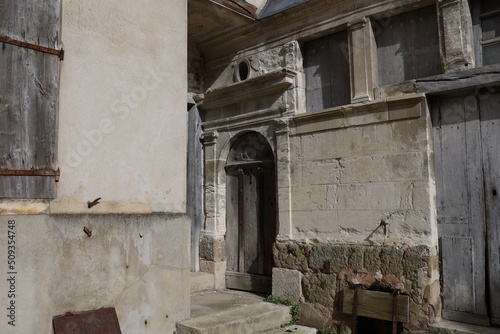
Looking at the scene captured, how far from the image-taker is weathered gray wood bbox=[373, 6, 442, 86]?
450 cm

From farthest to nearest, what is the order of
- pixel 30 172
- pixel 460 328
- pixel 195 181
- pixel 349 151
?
pixel 195 181, pixel 349 151, pixel 460 328, pixel 30 172

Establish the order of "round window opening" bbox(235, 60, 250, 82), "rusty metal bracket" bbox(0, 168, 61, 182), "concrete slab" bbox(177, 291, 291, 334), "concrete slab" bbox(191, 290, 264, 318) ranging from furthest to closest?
1. "round window opening" bbox(235, 60, 250, 82)
2. "concrete slab" bbox(191, 290, 264, 318)
3. "concrete slab" bbox(177, 291, 291, 334)
4. "rusty metal bracket" bbox(0, 168, 61, 182)

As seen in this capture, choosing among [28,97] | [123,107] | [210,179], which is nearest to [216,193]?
[210,179]

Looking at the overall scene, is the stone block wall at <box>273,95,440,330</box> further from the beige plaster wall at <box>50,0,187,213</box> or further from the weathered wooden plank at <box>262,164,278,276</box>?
the beige plaster wall at <box>50,0,187,213</box>

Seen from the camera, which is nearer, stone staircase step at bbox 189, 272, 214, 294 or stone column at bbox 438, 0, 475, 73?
stone column at bbox 438, 0, 475, 73

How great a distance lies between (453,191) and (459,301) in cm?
104

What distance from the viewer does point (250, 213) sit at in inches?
232

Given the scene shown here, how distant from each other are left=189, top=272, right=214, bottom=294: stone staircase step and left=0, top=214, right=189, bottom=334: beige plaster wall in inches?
59.8

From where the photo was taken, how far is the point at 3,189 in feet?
10.3

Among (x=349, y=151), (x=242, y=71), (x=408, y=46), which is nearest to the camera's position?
(x=408, y=46)

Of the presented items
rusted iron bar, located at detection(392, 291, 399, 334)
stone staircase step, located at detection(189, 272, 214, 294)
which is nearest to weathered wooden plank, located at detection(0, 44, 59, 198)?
stone staircase step, located at detection(189, 272, 214, 294)

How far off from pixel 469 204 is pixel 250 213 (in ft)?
8.82

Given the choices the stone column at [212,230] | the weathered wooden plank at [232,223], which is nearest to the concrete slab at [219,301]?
the stone column at [212,230]

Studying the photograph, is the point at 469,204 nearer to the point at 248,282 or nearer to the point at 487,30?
the point at 487,30
